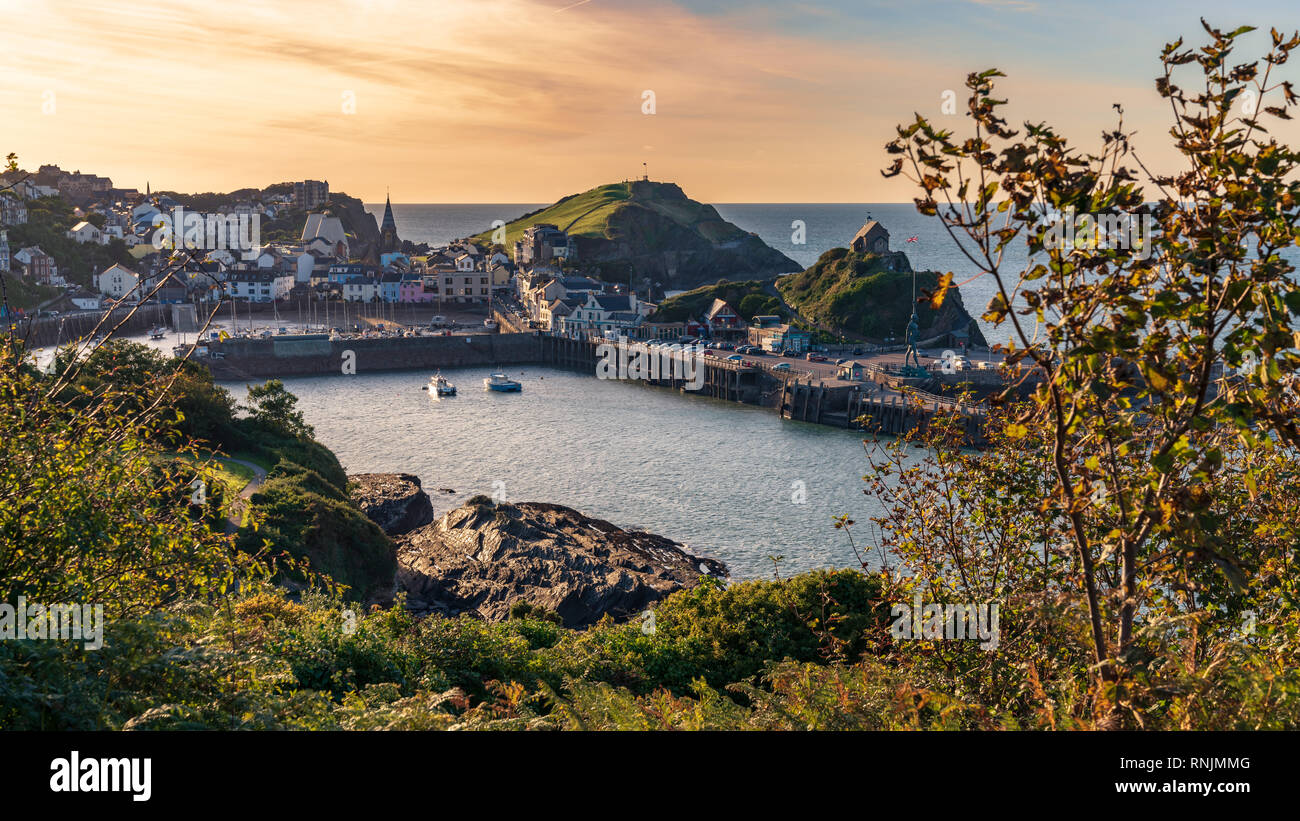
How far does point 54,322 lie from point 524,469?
60.0 meters

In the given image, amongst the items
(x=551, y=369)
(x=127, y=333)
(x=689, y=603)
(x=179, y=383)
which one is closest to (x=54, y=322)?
(x=127, y=333)

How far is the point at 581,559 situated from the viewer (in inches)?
1071

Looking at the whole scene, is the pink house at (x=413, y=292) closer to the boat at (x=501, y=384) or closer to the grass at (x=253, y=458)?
the boat at (x=501, y=384)

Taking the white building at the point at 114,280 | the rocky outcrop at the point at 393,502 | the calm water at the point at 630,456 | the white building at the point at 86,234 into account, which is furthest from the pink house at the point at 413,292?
the rocky outcrop at the point at 393,502

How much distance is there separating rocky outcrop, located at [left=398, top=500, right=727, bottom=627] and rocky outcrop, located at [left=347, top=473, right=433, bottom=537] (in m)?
1.71

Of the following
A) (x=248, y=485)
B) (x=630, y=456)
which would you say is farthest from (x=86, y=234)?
(x=248, y=485)

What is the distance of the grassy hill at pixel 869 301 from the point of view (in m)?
87.6

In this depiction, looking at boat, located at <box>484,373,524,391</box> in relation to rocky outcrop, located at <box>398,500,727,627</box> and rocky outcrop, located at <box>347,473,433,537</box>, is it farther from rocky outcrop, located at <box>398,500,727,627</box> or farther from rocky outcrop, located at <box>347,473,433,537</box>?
rocky outcrop, located at <box>398,500,727,627</box>

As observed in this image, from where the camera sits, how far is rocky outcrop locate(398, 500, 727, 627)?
83.3 ft

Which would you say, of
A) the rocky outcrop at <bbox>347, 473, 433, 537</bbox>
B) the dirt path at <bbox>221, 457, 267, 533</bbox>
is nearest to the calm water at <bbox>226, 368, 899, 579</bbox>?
the rocky outcrop at <bbox>347, 473, 433, 537</bbox>

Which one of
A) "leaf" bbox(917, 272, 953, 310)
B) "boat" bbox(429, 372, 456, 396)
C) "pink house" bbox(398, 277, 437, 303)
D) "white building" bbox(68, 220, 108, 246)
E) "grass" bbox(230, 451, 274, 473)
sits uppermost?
"white building" bbox(68, 220, 108, 246)

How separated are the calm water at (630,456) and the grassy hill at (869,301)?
30126 mm

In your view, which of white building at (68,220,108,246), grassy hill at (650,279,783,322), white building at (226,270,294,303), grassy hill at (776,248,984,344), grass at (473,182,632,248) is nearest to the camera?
grassy hill at (776,248,984,344)
